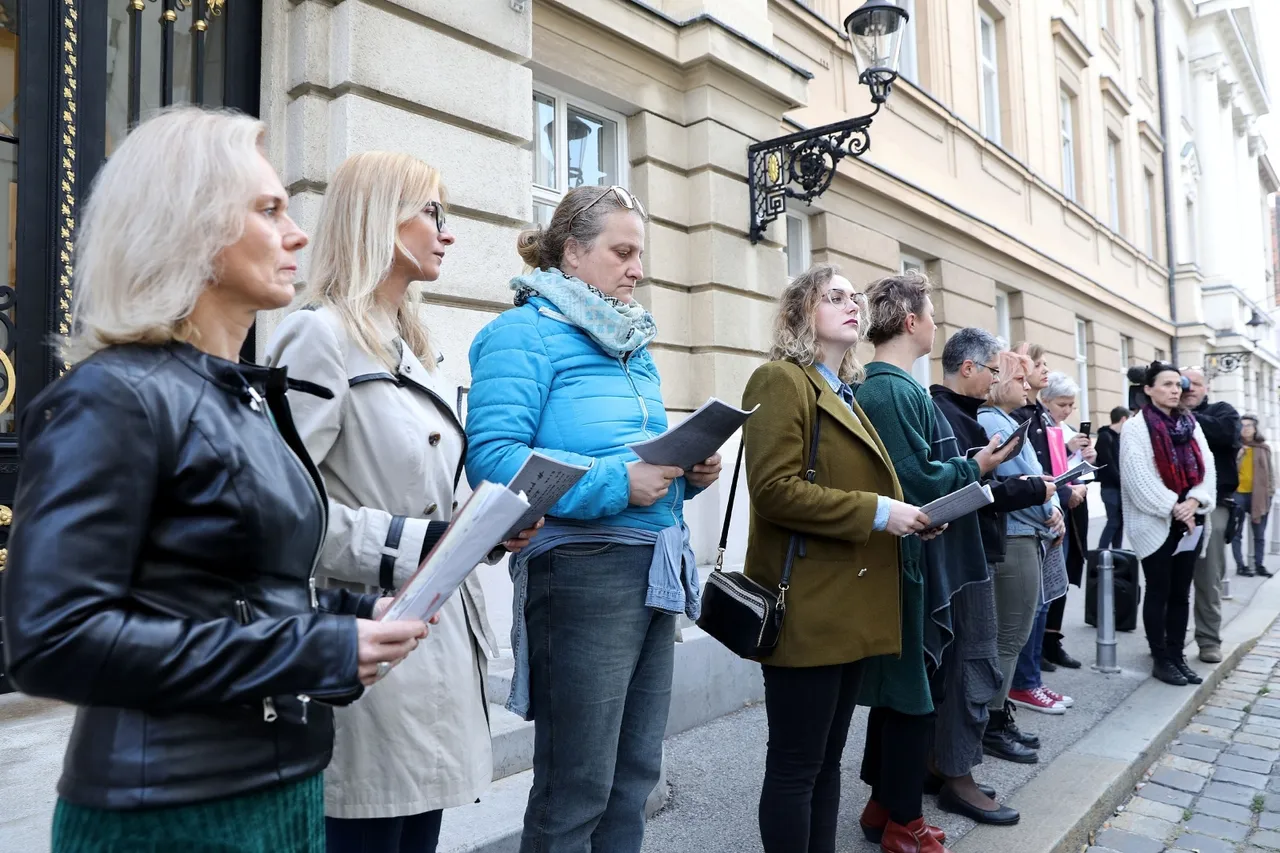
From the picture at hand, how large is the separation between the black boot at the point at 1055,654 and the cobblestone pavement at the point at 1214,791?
768mm

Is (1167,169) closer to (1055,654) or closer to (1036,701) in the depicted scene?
(1055,654)

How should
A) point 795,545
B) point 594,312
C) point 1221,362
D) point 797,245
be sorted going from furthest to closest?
point 1221,362
point 797,245
point 795,545
point 594,312

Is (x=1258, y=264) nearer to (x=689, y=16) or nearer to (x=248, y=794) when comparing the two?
(x=689, y=16)

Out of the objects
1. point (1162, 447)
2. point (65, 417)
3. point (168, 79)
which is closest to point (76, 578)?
point (65, 417)

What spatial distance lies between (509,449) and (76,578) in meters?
1.11

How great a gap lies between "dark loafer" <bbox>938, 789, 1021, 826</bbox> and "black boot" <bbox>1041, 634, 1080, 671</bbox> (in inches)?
110

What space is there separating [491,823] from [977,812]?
1.79 metres

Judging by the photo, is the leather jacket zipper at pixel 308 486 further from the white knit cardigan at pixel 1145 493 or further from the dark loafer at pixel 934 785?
the white knit cardigan at pixel 1145 493

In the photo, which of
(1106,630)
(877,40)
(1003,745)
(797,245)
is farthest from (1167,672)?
(797,245)

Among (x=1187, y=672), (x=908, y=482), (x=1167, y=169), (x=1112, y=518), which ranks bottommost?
(x=1187, y=672)

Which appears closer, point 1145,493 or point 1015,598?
point 1015,598

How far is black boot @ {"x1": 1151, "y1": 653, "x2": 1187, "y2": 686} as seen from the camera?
18.3 feet

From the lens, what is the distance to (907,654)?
299 centimetres

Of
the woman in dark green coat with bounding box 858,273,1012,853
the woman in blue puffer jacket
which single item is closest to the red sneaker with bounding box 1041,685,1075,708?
the woman in dark green coat with bounding box 858,273,1012,853
